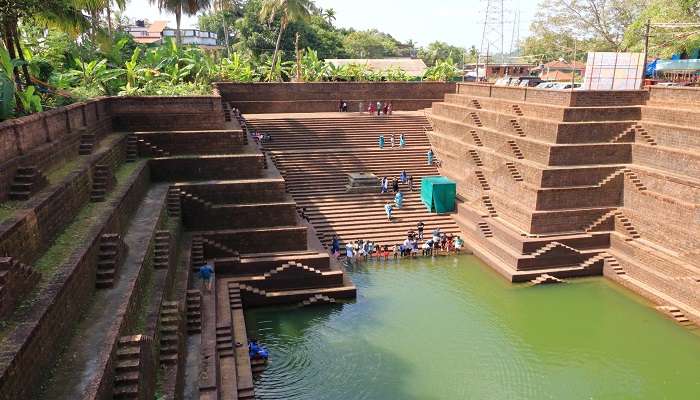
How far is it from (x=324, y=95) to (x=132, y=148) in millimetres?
12523

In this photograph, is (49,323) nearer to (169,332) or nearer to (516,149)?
(169,332)

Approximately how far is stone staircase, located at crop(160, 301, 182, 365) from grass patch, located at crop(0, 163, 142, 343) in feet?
5.47

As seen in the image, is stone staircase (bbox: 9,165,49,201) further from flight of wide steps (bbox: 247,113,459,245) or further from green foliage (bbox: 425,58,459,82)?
green foliage (bbox: 425,58,459,82)

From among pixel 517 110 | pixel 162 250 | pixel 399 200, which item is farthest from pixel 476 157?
pixel 162 250

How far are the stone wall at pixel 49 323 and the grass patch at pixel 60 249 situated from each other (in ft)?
0.26

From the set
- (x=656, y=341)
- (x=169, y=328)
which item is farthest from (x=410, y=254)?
(x=169, y=328)

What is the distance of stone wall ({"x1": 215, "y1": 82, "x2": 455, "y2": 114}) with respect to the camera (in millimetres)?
24969

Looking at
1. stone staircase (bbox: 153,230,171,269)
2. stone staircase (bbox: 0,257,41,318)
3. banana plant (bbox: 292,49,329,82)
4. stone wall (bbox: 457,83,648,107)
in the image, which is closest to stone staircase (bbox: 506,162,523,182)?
stone wall (bbox: 457,83,648,107)

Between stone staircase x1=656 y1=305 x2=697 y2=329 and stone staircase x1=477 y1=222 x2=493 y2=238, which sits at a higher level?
stone staircase x1=477 y1=222 x2=493 y2=238

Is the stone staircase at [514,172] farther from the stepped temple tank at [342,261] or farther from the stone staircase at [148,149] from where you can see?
the stone staircase at [148,149]

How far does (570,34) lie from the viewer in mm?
34438

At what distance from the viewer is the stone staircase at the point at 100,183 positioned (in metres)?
10.8

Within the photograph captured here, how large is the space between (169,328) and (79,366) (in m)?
2.17

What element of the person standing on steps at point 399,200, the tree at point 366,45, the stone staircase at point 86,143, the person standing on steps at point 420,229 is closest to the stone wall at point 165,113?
the stone staircase at point 86,143
